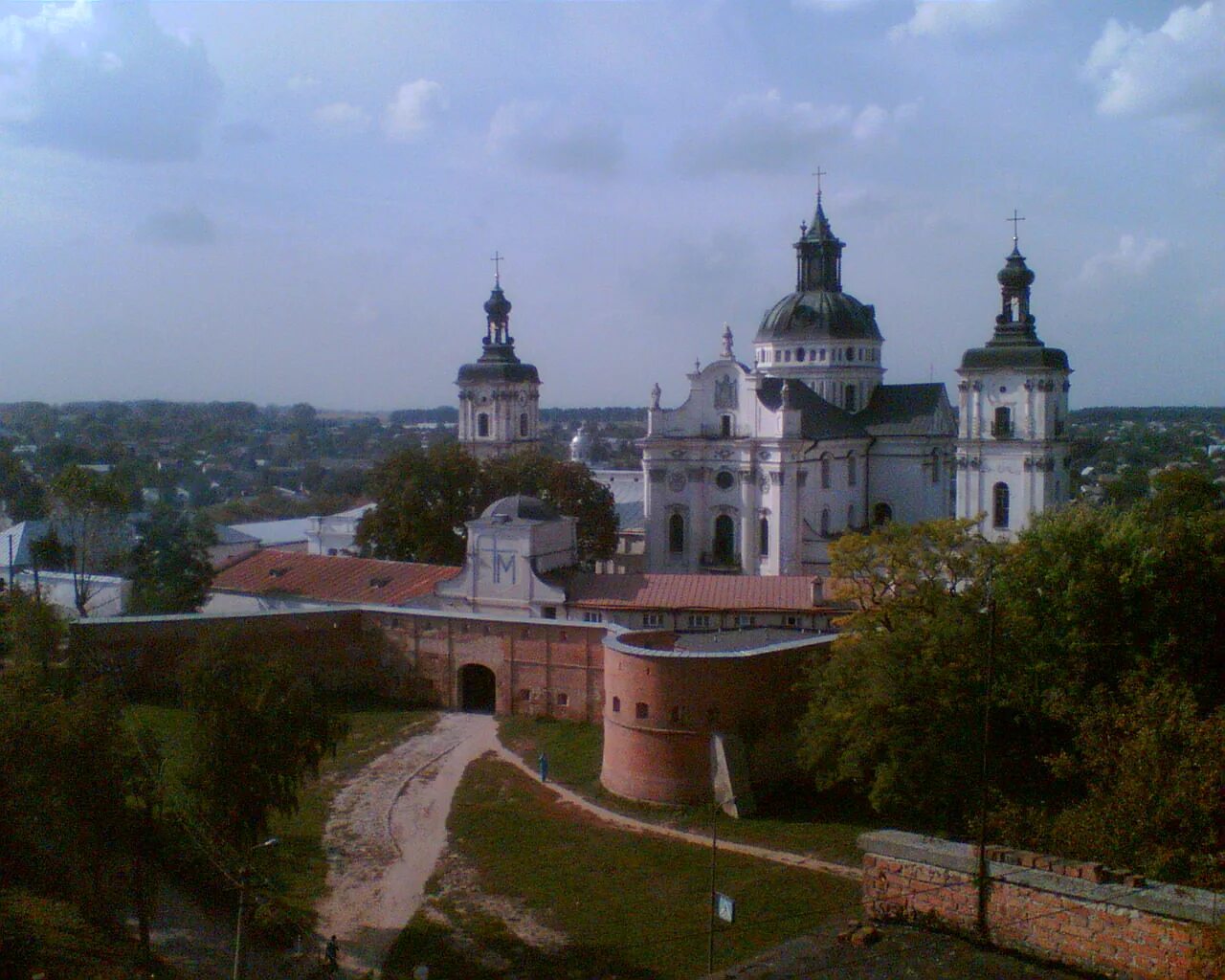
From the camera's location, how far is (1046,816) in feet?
63.4

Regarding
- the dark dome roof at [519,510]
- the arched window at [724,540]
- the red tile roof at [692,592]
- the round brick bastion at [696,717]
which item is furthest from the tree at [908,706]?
the arched window at [724,540]

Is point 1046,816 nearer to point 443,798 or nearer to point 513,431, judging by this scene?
point 443,798

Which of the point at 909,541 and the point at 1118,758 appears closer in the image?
the point at 1118,758

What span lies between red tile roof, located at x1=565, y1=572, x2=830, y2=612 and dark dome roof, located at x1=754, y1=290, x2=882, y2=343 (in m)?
19.5

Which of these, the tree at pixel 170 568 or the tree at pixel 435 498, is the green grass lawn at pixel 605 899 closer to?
the tree at pixel 170 568

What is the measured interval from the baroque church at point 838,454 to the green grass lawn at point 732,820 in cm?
1586

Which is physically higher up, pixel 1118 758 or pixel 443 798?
pixel 1118 758

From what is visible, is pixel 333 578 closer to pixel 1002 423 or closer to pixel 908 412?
pixel 908 412

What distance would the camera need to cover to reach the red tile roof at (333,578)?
35.3 m

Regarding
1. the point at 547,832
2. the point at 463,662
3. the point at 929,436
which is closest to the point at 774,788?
the point at 547,832

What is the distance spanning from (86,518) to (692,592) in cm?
1829

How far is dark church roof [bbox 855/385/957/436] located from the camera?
157 feet

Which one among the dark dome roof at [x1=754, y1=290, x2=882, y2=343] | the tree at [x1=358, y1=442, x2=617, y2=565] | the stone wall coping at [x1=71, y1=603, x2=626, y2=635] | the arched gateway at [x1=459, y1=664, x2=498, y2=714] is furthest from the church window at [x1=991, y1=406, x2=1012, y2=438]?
the arched gateway at [x1=459, y1=664, x2=498, y2=714]

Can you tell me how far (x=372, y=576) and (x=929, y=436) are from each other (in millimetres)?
22157
